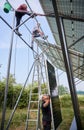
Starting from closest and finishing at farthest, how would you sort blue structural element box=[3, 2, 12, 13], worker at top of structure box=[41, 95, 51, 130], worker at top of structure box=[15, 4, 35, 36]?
blue structural element box=[3, 2, 12, 13] < worker at top of structure box=[15, 4, 35, 36] < worker at top of structure box=[41, 95, 51, 130]

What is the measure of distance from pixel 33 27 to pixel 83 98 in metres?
16.4

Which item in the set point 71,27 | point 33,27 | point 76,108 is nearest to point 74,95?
point 76,108

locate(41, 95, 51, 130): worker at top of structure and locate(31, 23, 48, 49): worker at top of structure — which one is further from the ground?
locate(31, 23, 48, 49): worker at top of structure

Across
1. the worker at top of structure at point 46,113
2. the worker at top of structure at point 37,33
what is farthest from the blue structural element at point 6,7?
the worker at top of structure at point 46,113

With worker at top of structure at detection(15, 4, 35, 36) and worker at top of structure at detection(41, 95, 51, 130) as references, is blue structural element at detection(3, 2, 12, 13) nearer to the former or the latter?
worker at top of structure at detection(15, 4, 35, 36)

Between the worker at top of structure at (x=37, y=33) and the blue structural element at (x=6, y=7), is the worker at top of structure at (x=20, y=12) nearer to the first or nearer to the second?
the blue structural element at (x=6, y=7)

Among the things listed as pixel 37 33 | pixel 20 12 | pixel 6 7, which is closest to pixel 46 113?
pixel 37 33

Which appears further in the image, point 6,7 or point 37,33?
point 37,33

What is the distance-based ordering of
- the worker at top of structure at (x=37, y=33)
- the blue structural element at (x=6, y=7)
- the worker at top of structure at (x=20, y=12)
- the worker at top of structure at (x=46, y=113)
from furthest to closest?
the worker at top of structure at (x=37, y=33)
the worker at top of structure at (x=46, y=113)
the worker at top of structure at (x=20, y=12)
the blue structural element at (x=6, y=7)

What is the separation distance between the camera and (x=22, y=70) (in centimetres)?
1307

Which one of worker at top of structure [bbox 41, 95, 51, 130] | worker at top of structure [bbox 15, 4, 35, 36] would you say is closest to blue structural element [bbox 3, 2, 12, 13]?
worker at top of structure [bbox 15, 4, 35, 36]

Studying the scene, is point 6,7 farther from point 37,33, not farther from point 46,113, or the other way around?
point 46,113

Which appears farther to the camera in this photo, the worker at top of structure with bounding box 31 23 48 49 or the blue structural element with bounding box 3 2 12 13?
the worker at top of structure with bounding box 31 23 48 49

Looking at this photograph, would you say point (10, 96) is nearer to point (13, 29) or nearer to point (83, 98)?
point (83, 98)
